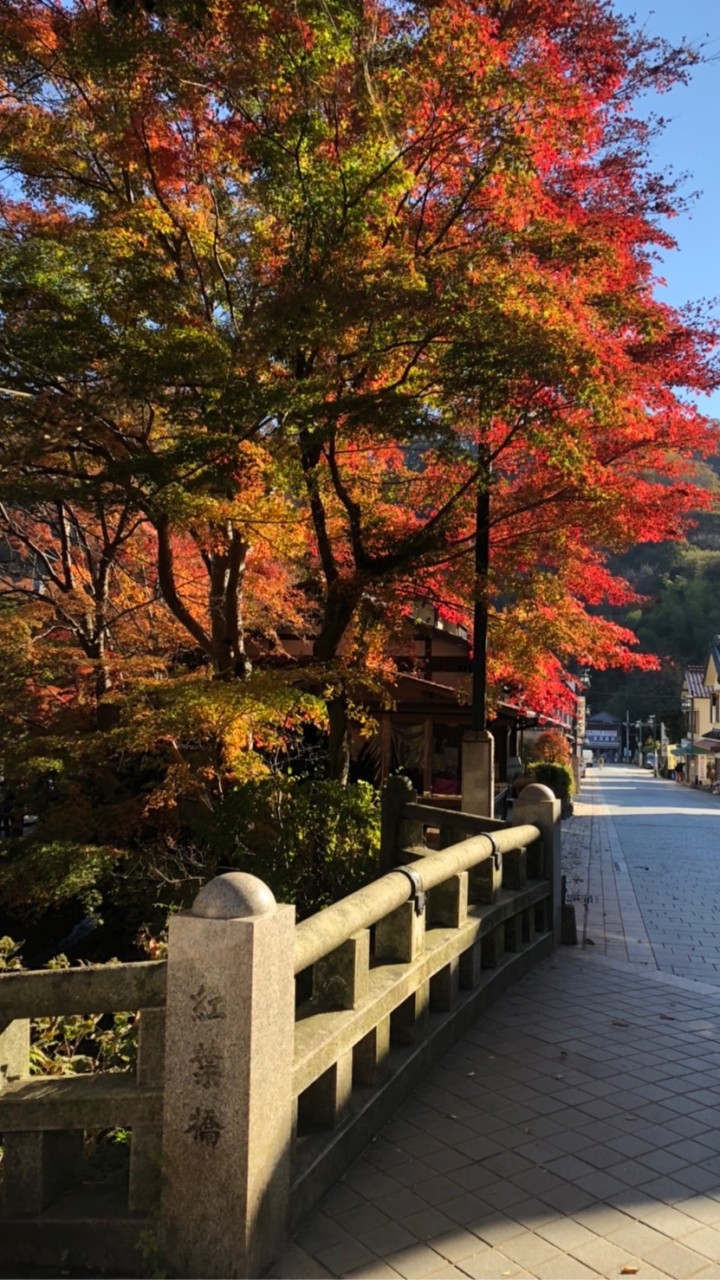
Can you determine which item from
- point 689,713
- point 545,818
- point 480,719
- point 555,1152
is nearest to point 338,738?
point 480,719

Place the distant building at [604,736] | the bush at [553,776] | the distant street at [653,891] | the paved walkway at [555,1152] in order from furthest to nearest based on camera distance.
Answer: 1. the distant building at [604,736]
2. the bush at [553,776]
3. the distant street at [653,891]
4. the paved walkway at [555,1152]

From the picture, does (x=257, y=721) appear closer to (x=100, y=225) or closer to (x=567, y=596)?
(x=567, y=596)

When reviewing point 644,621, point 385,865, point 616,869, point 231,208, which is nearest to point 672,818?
point 616,869

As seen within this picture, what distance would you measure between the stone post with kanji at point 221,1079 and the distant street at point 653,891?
551 centimetres

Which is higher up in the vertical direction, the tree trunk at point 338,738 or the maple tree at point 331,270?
the maple tree at point 331,270

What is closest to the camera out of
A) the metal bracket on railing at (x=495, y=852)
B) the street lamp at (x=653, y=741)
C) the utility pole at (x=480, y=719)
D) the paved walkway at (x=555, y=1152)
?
the paved walkway at (x=555, y=1152)

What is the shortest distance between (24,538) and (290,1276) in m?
10.2

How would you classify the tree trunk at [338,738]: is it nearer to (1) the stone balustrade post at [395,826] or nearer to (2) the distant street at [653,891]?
(1) the stone balustrade post at [395,826]

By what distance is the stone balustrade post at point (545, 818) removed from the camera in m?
7.11

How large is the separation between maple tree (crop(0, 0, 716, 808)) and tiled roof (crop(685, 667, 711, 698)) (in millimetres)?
61341

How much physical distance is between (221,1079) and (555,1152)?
1867 millimetres

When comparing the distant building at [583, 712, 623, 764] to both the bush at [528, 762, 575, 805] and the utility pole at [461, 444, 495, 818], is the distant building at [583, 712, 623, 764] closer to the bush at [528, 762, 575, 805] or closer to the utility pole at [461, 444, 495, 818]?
the bush at [528, 762, 575, 805]

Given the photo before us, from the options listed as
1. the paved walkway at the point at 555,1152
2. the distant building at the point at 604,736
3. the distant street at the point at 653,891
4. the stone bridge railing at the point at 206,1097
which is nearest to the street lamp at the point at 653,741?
the distant building at the point at 604,736

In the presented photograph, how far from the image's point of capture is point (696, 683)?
69062 millimetres
